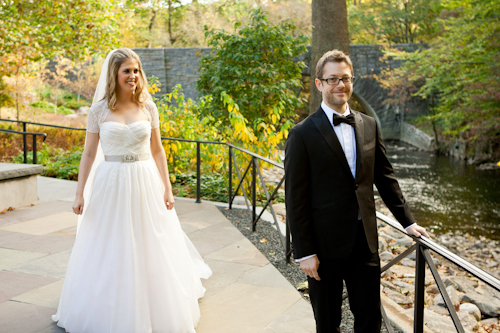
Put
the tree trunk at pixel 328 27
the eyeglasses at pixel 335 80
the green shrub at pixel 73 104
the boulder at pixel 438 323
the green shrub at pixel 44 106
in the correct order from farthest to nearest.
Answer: the green shrub at pixel 73 104 < the green shrub at pixel 44 106 < the tree trunk at pixel 328 27 < the boulder at pixel 438 323 < the eyeglasses at pixel 335 80

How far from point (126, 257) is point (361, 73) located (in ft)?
65.6

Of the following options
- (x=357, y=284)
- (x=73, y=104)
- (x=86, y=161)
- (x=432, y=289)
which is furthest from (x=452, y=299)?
(x=73, y=104)

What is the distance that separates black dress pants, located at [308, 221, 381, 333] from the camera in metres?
2.11

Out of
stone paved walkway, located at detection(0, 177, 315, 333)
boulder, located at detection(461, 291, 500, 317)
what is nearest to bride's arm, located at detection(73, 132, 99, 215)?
stone paved walkway, located at detection(0, 177, 315, 333)

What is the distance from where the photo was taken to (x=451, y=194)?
409 inches

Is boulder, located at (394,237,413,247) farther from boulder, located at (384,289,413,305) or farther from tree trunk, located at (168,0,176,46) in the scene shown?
tree trunk, located at (168,0,176,46)

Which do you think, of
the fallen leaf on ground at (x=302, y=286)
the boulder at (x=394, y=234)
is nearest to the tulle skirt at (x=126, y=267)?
the fallen leaf on ground at (x=302, y=286)

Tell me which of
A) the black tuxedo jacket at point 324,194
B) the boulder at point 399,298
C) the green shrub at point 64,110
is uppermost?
the green shrub at point 64,110

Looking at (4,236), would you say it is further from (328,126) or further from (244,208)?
(328,126)

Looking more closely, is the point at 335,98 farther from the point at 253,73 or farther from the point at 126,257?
the point at 253,73

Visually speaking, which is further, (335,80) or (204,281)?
(204,281)

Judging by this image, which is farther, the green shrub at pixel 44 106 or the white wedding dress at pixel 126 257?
the green shrub at pixel 44 106

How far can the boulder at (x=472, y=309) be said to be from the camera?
427 cm

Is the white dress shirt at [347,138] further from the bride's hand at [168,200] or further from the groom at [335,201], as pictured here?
the bride's hand at [168,200]
